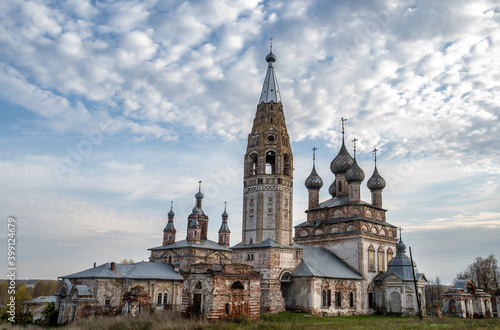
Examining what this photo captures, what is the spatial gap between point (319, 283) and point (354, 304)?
209 inches

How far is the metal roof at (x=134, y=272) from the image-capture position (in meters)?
37.8

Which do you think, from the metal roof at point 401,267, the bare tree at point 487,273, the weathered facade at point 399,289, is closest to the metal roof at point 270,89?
the metal roof at point 401,267

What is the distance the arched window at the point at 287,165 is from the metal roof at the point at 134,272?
16.6 metres

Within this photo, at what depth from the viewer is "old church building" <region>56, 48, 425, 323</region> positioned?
25281 mm

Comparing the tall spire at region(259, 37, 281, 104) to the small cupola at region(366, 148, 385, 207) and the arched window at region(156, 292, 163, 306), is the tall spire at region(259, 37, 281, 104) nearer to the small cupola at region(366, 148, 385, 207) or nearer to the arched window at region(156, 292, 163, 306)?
the small cupola at region(366, 148, 385, 207)

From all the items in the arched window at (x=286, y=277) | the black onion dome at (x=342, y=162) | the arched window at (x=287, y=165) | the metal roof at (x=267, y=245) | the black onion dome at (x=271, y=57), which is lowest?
the arched window at (x=286, y=277)

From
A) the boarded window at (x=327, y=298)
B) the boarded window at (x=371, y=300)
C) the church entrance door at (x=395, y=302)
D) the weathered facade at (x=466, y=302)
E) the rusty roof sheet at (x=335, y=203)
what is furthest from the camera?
the rusty roof sheet at (x=335, y=203)

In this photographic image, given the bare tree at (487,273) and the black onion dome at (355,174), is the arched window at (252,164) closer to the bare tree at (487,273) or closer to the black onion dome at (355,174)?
the black onion dome at (355,174)

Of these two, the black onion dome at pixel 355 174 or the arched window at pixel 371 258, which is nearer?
the arched window at pixel 371 258

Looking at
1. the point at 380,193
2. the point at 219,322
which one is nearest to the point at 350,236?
the point at 380,193

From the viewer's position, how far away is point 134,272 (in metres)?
40.2

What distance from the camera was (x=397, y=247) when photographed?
39.0m

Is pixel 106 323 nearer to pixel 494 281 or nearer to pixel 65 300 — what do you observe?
pixel 65 300

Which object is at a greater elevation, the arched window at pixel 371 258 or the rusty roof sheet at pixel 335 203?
the rusty roof sheet at pixel 335 203
